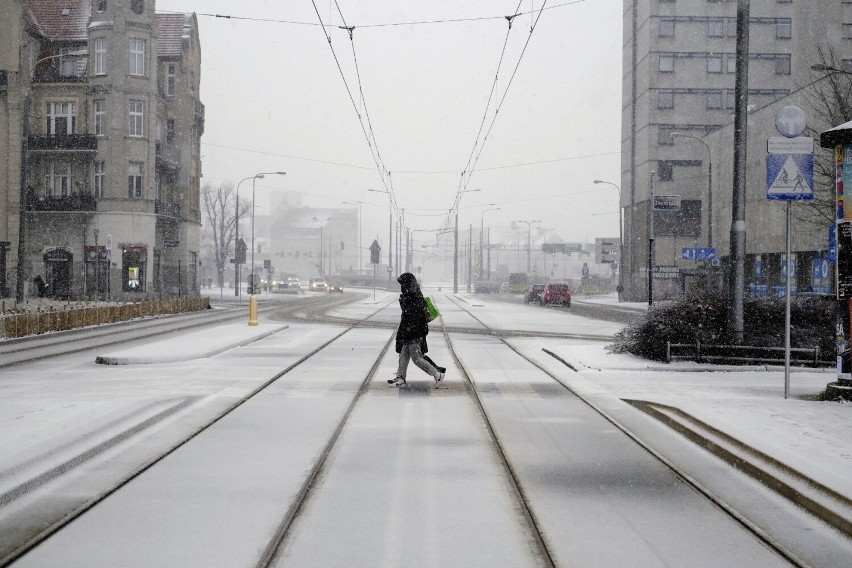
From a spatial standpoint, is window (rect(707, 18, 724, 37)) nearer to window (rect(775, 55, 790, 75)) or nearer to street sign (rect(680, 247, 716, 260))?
window (rect(775, 55, 790, 75))

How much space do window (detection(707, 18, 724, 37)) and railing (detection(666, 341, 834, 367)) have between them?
191ft

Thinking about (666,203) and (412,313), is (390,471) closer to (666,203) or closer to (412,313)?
(412,313)

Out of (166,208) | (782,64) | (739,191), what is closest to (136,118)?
(166,208)

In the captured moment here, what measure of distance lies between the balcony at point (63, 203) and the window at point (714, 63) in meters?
45.4

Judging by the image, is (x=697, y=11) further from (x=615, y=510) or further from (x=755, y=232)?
(x=615, y=510)

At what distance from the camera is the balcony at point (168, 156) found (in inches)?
2200

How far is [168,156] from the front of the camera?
57469 millimetres

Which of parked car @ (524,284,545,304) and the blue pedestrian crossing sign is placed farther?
parked car @ (524,284,545,304)

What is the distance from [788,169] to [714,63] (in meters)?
61.5

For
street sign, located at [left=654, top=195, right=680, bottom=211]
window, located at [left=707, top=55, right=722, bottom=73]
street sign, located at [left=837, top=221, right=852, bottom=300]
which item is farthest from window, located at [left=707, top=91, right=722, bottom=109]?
street sign, located at [left=837, top=221, right=852, bottom=300]

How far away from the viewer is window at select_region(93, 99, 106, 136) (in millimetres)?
52438

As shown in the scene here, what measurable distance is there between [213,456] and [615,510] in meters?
3.70

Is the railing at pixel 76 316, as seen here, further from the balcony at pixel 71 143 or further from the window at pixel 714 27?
the window at pixel 714 27

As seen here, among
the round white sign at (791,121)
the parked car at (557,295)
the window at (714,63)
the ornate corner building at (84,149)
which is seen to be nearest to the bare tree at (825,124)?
the round white sign at (791,121)
